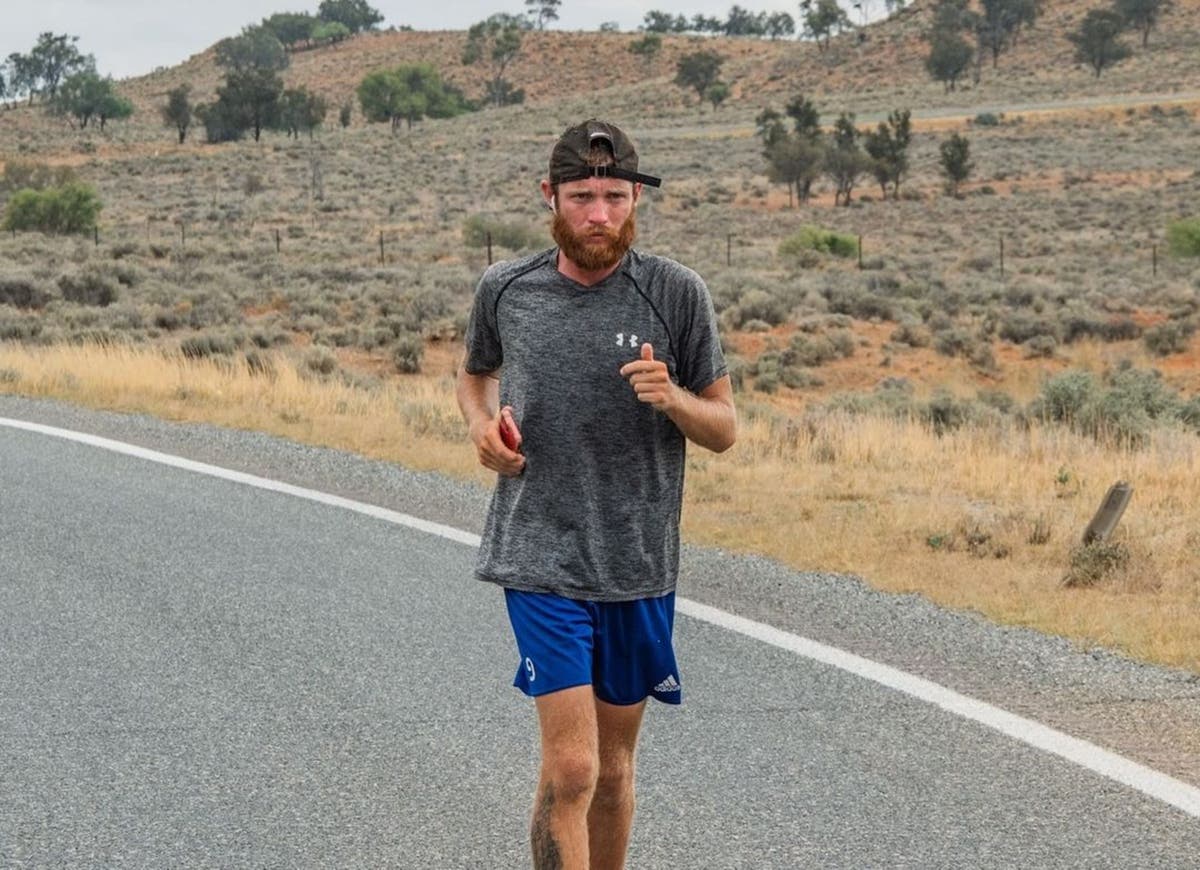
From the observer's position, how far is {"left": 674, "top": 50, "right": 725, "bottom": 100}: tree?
119250mm

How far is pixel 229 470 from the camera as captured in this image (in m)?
11.2

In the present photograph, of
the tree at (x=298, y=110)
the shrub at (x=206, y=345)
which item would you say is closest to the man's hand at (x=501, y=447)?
the shrub at (x=206, y=345)

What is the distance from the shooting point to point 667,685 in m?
3.80

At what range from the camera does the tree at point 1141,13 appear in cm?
11996

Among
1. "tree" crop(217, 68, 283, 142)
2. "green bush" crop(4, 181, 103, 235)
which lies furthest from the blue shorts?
"tree" crop(217, 68, 283, 142)

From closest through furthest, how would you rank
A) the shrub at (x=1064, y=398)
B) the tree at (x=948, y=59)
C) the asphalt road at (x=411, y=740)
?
the asphalt road at (x=411, y=740) < the shrub at (x=1064, y=398) < the tree at (x=948, y=59)

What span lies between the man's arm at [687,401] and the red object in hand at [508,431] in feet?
0.87

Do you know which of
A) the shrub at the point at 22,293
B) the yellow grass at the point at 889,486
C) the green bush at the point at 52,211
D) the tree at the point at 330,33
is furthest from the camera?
the tree at the point at 330,33

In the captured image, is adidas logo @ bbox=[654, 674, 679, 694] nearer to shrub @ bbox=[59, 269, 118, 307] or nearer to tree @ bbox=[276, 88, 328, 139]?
shrub @ bbox=[59, 269, 118, 307]

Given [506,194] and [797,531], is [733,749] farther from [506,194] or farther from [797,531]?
[506,194]

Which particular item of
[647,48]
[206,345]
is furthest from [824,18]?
[206,345]

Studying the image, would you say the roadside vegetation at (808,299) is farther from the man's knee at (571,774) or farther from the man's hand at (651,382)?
the man's hand at (651,382)

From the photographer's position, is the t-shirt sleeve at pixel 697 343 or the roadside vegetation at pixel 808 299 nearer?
the t-shirt sleeve at pixel 697 343

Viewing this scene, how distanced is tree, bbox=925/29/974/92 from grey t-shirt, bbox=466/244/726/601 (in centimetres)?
11138
